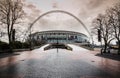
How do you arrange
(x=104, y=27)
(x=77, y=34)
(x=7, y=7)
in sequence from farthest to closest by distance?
(x=77, y=34)
(x=104, y=27)
(x=7, y=7)

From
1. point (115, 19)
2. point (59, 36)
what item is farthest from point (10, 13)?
point (59, 36)

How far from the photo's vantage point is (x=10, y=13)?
174 feet

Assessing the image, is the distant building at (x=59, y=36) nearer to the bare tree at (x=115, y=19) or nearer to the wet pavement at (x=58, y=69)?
the bare tree at (x=115, y=19)

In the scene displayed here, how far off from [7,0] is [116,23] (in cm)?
2825

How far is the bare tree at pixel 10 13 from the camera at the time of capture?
50031mm

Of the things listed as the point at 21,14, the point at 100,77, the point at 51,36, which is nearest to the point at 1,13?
the point at 21,14

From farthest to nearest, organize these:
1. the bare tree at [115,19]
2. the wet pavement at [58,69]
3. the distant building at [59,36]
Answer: the distant building at [59,36] → the bare tree at [115,19] → the wet pavement at [58,69]

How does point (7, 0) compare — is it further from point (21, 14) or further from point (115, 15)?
point (115, 15)

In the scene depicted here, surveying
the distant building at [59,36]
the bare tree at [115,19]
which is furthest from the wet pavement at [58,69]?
the distant building at [59,36]

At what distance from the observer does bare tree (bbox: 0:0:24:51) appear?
5003 cm

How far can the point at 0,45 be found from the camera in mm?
47906

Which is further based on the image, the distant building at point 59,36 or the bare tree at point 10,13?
the distant building at point 59,36

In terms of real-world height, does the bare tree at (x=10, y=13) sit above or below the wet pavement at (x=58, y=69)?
above

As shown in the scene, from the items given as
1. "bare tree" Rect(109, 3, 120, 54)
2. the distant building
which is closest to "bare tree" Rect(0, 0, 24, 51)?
"bare tree" Rect(109, 3, 120, 54)
